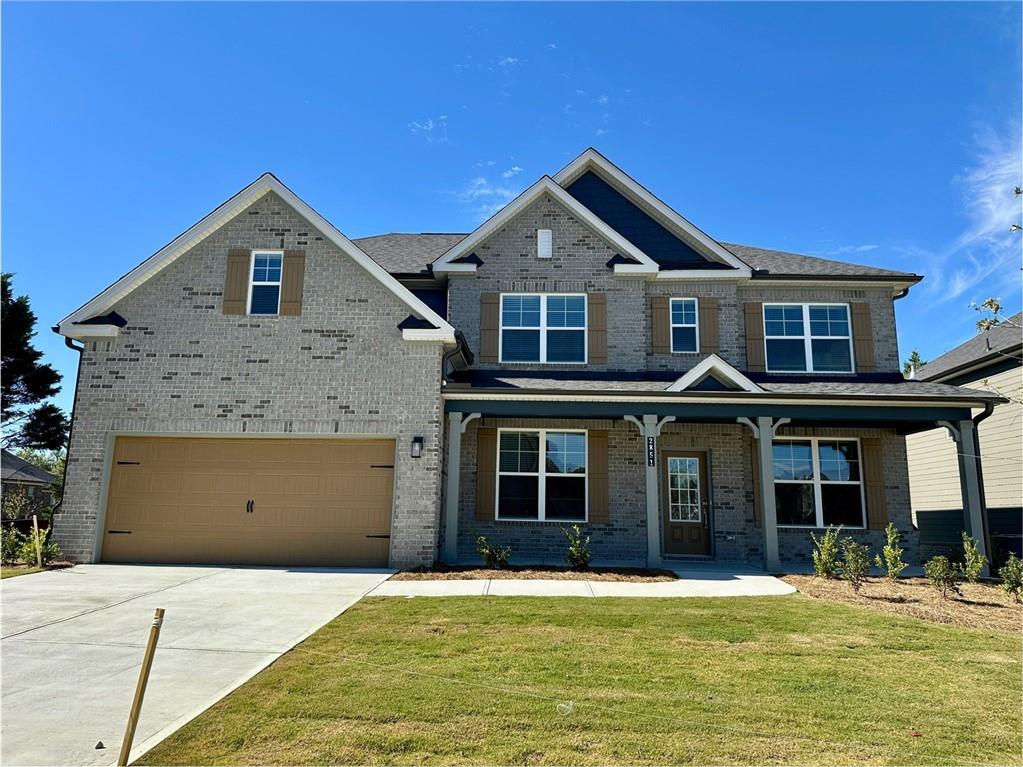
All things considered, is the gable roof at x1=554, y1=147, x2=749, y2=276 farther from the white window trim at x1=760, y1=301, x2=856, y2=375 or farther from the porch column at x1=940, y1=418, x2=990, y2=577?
the porch column at x1=940, y1=418, x2=990, y2=577

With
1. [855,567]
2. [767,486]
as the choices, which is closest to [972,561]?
[855,567]

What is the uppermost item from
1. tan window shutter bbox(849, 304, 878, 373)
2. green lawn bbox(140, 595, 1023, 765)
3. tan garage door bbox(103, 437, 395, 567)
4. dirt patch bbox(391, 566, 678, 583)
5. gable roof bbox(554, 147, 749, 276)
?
gable roof bbox(554, 147, 749, 276)

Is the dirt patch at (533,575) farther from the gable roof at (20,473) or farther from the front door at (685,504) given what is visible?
the gable roof at (20,473)

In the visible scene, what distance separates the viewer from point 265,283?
12609mm

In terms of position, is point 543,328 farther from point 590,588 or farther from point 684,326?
point 590,588

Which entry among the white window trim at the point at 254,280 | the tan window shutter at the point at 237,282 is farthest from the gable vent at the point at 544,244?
the tan window shutter at the point at 237,282

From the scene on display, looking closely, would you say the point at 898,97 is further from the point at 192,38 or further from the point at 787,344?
the point at 192,38

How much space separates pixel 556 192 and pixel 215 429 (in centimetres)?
899

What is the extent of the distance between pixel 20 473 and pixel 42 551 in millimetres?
22606

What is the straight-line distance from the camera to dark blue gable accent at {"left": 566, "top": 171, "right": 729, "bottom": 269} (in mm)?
15094

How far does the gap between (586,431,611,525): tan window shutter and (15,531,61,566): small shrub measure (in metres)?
10.0

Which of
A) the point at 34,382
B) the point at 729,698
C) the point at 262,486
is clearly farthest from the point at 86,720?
the point at 34,382

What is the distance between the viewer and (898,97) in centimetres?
1230

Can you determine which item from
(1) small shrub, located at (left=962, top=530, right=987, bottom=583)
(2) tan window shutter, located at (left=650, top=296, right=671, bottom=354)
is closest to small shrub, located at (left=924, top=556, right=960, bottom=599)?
(1) small shrub, located at (left=962, top=530, right=987, bottom=583)
